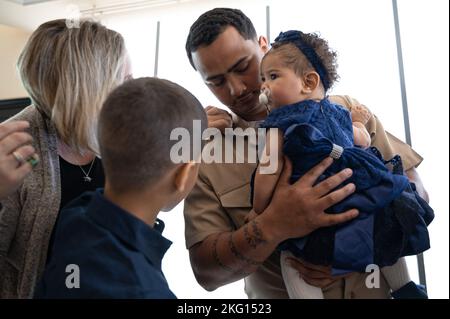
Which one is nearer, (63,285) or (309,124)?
Result: (63,285)

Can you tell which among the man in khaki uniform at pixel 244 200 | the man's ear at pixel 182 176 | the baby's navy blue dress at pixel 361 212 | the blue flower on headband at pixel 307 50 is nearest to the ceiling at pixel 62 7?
the man in khaki uniform at pixel 244 200

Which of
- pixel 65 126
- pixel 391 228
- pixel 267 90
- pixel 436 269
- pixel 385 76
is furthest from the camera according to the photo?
pixel 385 76

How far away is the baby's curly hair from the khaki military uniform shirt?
0.29 meters

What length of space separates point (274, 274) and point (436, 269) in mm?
2049

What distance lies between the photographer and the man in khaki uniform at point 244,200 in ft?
3.63

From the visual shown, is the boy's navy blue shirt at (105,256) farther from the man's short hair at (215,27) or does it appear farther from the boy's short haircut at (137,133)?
the man's short hair at (215,27)

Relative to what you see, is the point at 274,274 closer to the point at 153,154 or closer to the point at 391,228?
the point at 391,228

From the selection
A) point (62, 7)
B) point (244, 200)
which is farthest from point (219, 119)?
point (62, 7)

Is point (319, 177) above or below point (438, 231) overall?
above

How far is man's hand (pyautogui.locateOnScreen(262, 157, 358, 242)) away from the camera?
3.54 ft

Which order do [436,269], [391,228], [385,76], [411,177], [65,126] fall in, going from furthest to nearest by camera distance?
[385,76] → [436,269] → [411,177] → [65,126] → [391,228]

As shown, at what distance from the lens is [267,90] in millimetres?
1288

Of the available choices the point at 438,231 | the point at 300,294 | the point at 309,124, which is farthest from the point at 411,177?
Result: the point at 438,231

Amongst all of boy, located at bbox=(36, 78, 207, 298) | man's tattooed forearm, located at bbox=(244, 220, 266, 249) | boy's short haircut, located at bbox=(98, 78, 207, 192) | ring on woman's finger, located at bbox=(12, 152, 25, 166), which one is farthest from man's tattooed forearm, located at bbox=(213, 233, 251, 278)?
ring on woman's finger, located at bbox=(12, 152, 25, 166)
